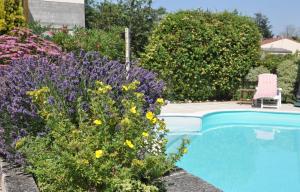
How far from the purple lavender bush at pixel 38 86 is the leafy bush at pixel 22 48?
2.11 meters

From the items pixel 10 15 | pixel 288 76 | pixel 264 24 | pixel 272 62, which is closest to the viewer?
pixel 10 15

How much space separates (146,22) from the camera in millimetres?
25359

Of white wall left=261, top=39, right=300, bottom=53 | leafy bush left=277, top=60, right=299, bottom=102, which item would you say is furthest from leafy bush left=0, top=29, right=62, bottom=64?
white wall left=261, top=39, right=300, bottom=53

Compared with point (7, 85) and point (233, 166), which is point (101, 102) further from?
A: point (233, 166)

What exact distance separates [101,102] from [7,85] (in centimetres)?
148

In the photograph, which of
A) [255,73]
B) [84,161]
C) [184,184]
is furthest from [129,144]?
[255,73]

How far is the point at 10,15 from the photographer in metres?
10.1

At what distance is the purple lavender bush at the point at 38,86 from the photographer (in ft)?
11.8

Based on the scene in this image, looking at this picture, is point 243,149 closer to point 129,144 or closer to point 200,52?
point 200,52

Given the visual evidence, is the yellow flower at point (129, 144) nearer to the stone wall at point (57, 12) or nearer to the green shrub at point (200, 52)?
the green shrub at point (200, 52)

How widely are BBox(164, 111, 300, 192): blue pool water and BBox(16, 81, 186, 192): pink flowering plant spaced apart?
359 cm

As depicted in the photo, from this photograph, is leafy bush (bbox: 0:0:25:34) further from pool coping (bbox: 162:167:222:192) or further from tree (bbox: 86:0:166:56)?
tree (bbox: 86:0:166:56)

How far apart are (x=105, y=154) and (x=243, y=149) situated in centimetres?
694

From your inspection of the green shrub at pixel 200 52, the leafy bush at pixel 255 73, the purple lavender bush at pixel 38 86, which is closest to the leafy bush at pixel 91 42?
the green shrub at pixel 200 52
